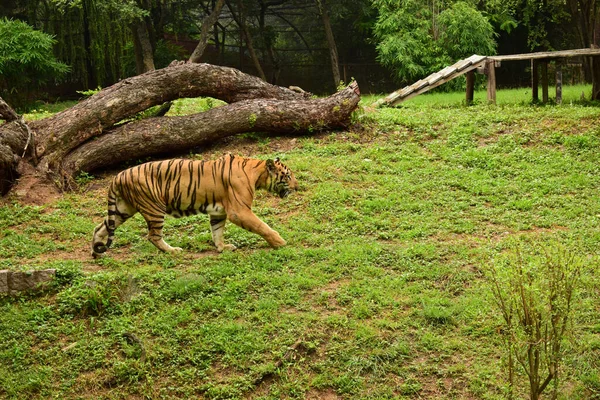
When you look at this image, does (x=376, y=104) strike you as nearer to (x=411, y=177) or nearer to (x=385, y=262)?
(x=411, y=177)

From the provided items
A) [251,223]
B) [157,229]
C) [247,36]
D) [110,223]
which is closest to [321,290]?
[251,223]

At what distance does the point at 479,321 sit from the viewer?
267 inches

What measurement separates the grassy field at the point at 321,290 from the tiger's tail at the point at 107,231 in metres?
0.16

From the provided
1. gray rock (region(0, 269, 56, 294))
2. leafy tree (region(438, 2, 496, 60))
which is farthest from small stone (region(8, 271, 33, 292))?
leafy tree (region(438, 2, 496, 60))

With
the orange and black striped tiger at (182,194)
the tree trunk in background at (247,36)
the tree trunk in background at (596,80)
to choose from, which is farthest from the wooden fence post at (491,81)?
the tree trunk in background at (247,36)

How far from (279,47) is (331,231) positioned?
65.9 feet

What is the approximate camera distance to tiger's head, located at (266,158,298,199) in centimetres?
853

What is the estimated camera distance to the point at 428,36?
73.5 ft

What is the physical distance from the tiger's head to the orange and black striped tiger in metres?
0.12

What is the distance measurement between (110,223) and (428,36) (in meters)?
16.1

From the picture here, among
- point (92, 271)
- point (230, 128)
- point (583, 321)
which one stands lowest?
point (583, 321)

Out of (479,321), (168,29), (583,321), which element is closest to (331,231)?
(479,321)

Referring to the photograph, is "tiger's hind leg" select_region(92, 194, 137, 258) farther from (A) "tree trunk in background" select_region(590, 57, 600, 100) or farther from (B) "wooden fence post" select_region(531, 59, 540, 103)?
(A) "tree trunk in background" select_region(590, 57, 600, 100)

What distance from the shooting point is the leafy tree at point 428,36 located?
71.8 ft
